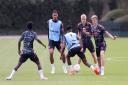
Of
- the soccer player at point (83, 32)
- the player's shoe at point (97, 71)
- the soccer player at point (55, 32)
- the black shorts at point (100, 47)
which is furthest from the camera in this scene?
the soccer player at point (55, 32)

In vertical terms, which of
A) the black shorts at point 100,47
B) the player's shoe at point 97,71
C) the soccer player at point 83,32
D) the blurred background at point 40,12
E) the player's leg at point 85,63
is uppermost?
the blurred background at point 40,12

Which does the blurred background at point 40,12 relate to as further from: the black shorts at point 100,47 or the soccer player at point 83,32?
the black shorts at point 100,47

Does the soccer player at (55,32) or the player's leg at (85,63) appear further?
the soccer player at (55,32)

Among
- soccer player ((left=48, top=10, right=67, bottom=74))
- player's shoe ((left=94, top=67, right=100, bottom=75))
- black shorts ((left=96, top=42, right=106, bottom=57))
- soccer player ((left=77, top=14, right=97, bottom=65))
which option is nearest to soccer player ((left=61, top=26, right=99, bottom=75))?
player's shoe ((left=94, top=67, right=100, bottom=75))

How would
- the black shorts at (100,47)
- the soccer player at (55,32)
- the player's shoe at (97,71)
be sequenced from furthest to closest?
1. the soccer player at (55,32)
2. the black shorts at (100,47)
3. the player's shoe at (97,71)

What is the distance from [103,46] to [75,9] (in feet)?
176

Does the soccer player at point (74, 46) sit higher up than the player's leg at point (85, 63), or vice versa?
the soccer player at point (74, 46)

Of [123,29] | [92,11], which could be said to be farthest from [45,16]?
[123,29]

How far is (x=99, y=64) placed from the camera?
22766mm

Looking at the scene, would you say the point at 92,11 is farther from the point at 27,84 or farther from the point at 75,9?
the point at 27,84

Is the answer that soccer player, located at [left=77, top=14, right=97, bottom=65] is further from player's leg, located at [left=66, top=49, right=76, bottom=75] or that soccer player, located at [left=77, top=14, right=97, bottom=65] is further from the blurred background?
the blurred background

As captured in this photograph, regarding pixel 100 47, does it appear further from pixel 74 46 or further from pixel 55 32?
pixel 55 32

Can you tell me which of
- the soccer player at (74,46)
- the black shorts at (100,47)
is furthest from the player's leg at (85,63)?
the black shorts at (100,47)

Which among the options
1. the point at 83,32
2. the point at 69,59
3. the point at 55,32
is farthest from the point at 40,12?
the point at 69,59
